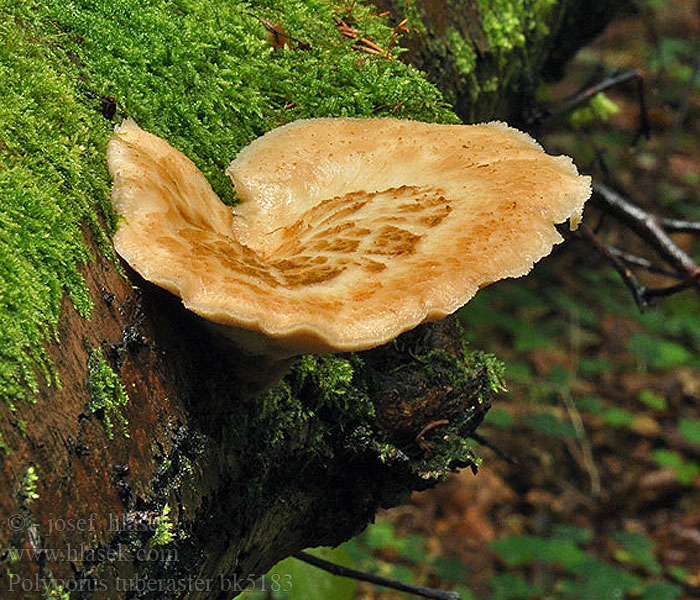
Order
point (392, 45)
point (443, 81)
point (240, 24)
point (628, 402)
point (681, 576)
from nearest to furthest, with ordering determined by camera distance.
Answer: point (240, 24)
point (392, 45)
point (443, 81)
point (681, 576)
point (628, 402)

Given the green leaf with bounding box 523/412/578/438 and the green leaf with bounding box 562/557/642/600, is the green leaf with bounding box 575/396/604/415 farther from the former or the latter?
the green leaf with bounding box 562/557/642/600

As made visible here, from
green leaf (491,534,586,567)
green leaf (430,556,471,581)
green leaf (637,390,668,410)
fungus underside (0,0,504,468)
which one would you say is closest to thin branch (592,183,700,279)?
fungus underside (0,0,504,468)

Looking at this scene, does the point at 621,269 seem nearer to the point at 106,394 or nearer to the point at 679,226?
the point at 679,226

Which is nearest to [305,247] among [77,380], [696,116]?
[77,380]

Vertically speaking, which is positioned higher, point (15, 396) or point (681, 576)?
point (15, 396)

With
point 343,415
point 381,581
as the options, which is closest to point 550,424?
point 381,581

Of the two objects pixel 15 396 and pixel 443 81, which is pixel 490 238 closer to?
pixel 15 396
